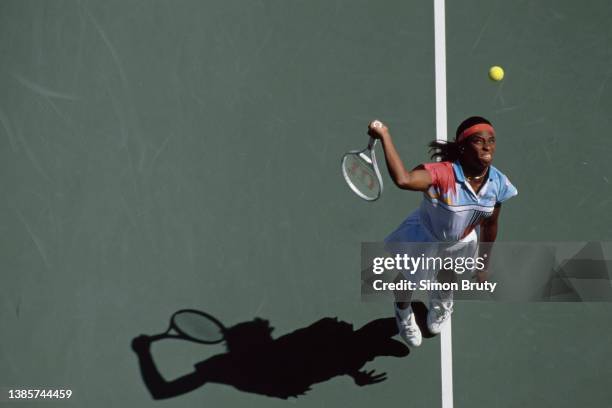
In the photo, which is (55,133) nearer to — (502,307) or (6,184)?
Answer: (6,184)

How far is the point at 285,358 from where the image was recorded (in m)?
7.36

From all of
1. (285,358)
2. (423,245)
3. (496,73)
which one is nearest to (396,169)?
(423,245)

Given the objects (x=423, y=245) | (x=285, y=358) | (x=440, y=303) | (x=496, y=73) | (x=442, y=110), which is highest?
(x=496, y=73)

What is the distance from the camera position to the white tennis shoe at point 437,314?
725 centimetres

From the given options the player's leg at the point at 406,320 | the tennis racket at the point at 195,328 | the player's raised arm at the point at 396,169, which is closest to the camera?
Result: the player's raised arm at the point at 396,169

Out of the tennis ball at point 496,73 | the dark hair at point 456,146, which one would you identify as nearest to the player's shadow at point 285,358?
the dark hair at point 456,146

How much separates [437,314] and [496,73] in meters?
2.05

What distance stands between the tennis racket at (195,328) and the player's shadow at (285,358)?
83 millimetres

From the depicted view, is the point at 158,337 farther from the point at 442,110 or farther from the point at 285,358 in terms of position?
the point at 442,110

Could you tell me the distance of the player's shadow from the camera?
23.9 ft

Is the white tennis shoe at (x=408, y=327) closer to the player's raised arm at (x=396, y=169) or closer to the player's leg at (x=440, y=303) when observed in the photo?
the player's leg at (x=440, y=303)

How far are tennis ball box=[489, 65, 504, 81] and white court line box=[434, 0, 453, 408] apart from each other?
1.25 feet

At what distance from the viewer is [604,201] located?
769 centimetres

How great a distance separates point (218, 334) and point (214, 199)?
1078mm
